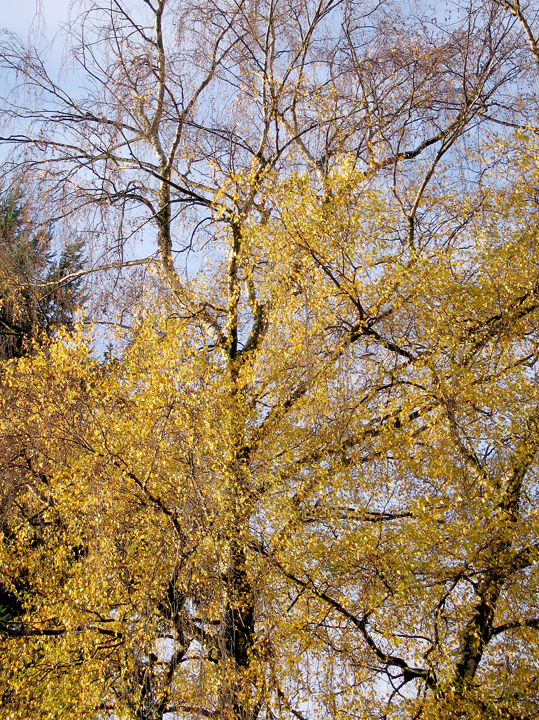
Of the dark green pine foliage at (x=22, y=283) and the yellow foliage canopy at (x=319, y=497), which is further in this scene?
the dark green pine foliage at (x=22, y=283)

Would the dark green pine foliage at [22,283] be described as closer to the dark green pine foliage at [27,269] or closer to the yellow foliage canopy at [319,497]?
the dark green pine foliage at [27,269]

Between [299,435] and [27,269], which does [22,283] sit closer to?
[27,269]

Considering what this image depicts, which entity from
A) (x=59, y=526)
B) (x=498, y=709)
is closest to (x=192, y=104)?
(x=59, y=526)

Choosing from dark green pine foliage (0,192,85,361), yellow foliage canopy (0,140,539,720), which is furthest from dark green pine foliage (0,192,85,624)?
yellow foliage canopy (0,140,539,720)

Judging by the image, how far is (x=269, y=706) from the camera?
17.0 ft

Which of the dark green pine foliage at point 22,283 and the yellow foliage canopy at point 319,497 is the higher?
the dark green pine foliage at point 22,283

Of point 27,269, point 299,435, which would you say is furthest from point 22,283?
point 299,435

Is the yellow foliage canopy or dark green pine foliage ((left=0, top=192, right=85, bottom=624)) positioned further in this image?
dark green pine foliage ((left=0, top=192, right=85, bottom=624))

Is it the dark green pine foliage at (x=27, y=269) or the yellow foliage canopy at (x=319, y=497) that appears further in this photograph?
the dark green pine foliage at (x=27, y=269)

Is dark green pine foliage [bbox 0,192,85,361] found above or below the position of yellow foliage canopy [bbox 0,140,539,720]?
above

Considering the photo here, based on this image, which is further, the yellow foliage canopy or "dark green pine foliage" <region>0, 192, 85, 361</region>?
"dark green pine foliage" <region>0, 192, 85, 361</region>

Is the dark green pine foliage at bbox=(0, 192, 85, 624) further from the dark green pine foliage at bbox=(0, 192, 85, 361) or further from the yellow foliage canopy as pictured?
the yellow foliage canopy

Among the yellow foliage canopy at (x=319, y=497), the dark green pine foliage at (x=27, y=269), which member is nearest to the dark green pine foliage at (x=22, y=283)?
the dark green pine foliage at (x=27, y=269)

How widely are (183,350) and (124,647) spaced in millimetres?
3205
